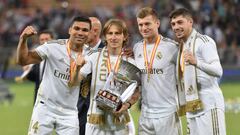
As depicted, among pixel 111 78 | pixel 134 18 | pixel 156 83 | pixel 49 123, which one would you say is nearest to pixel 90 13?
pixel 134 18

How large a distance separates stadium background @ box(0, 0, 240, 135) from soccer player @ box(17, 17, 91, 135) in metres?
Answer: 5.34

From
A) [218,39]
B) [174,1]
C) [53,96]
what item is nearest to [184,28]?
[53,96]

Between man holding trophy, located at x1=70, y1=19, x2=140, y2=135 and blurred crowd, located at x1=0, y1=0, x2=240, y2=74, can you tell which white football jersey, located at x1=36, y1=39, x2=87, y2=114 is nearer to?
man holding trophy, located at x1=70, y1=19, x2=140, y2=135

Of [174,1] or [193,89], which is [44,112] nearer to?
[193,89]

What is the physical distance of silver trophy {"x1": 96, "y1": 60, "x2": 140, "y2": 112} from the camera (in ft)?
24.9

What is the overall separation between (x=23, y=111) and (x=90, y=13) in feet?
33.1

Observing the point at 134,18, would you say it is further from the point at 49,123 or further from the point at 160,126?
the point at 160,126

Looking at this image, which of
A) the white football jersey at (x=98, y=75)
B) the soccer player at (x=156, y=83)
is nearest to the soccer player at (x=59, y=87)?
the white football jersey at (x=98, y=75)

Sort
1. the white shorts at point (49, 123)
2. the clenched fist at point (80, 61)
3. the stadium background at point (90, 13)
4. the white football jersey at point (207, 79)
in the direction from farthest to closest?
the stadium background at point (90, 13)
the white shorts at point (49, 123)
the white football jersey at point (207, 79)
the clenched fist at point (80, 61)

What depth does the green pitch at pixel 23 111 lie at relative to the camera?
44.8 ft

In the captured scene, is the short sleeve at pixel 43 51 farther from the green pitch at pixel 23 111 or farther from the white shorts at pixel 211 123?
the green pitch at pixel 23 111

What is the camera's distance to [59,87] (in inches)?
325

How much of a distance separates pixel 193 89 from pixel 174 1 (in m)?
16.6

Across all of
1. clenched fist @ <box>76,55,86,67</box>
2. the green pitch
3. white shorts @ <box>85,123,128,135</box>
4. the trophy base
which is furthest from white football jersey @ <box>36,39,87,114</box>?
the green pitch
